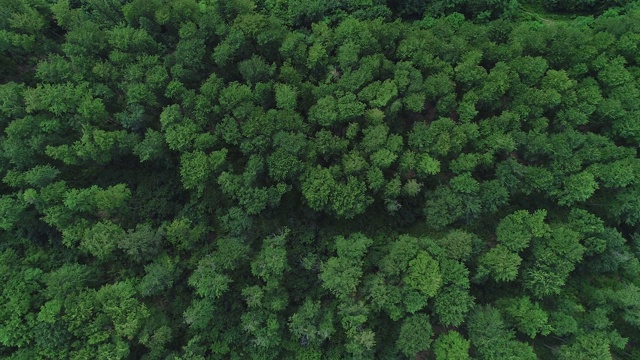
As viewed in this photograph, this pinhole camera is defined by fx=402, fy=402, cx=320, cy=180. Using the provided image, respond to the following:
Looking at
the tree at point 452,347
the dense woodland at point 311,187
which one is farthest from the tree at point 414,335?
the tree at point 452,347

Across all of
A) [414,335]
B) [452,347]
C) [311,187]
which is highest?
[311,187]

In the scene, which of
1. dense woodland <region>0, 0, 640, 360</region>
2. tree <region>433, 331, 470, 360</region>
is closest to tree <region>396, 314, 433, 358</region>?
dense woodland <region>0, 0, 640, 360</region>

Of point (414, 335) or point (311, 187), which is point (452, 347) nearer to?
point (414, 335)

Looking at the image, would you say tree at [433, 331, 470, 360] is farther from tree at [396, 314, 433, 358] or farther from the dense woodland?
tree at [396, 314, 433, 358]

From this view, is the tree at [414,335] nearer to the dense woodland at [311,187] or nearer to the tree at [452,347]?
the dense woodland at [311,187]

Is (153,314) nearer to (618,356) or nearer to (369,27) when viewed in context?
(369,27)

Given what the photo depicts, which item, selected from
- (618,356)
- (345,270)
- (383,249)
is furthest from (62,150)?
(618,356)

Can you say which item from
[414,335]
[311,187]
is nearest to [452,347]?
[414,335]

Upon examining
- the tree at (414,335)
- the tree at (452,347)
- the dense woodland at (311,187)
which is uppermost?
the dense woodland at (311,187)
